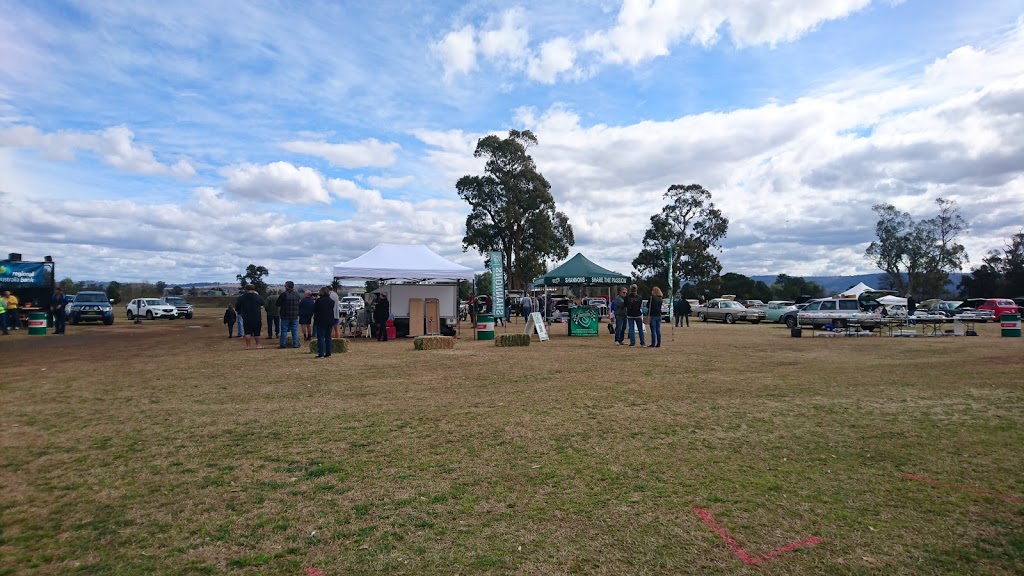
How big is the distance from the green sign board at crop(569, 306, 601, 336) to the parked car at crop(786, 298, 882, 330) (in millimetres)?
7955

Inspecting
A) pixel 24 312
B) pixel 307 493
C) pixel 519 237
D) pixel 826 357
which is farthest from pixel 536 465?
pixel 519 237

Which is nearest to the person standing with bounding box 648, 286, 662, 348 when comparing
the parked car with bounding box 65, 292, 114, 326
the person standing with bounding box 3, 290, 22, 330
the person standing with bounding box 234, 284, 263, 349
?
the person standing with bounding box 234, 284, 263, 349

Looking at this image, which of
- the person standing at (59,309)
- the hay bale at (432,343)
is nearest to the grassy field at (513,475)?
the hay bale at (432,343)

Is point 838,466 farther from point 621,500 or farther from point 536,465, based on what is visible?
point 536,465

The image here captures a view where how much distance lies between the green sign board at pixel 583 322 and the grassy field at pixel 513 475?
36.3 feet

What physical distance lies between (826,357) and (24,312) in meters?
30.2

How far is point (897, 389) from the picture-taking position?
957 centimetres

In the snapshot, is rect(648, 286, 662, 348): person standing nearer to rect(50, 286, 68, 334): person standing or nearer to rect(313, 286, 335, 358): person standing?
rect(313, 286, 335, 358): person standing

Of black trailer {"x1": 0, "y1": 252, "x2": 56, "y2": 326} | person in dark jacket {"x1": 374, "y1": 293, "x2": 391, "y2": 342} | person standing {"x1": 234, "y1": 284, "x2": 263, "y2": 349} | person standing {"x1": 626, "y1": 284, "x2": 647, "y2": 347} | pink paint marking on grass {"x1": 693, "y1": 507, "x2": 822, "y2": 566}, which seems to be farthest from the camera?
black trailer {"x1": 0, "y1": 252, "x2": 56, "y2": 326}

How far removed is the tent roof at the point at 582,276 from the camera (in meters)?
24.6

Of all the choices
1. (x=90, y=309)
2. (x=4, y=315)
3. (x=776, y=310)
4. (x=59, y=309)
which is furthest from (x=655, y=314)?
(x=90, y=309)

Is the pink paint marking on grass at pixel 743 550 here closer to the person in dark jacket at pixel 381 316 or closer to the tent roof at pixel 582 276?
the person in dark jacket at pixel 381 316

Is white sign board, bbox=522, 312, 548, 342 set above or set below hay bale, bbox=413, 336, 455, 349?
above

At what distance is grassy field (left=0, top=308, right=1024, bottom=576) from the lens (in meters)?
3.77
